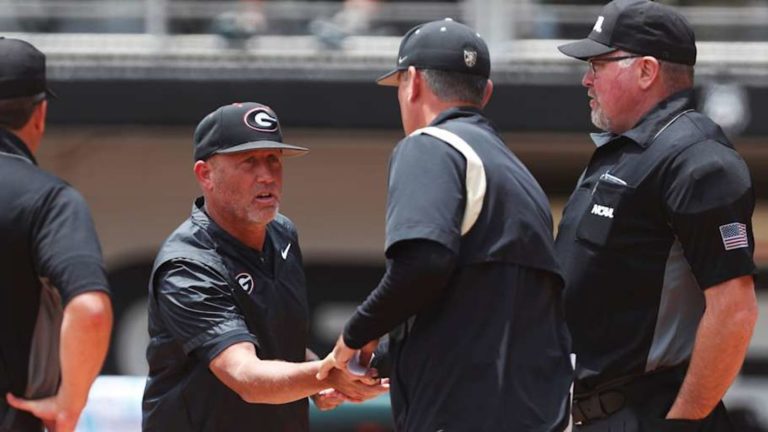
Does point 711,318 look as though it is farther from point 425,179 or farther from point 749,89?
point 749,89

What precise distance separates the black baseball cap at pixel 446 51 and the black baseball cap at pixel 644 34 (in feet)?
1.53

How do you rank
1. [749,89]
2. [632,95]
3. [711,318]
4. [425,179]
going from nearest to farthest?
[425,179] → [711,318] → [632,95] → [749,89]

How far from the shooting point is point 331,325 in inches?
396

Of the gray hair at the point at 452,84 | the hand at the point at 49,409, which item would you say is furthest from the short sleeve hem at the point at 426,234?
the hand at the point at 49,409

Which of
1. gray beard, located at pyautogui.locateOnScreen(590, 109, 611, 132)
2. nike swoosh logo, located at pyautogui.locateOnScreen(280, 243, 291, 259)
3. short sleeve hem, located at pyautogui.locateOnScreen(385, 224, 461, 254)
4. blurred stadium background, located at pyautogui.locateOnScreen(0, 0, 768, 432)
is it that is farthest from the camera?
blurred stadium background, located at pyautogui.locateOnScreen(0, 0, 768, 432)

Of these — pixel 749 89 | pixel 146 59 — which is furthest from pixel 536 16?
pixel 146 59

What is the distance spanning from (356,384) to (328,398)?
40 centimetres

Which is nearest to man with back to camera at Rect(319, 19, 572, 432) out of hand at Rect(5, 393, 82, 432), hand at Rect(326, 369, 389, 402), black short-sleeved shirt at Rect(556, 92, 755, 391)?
hand at Rect(326, 369, 389, 402)

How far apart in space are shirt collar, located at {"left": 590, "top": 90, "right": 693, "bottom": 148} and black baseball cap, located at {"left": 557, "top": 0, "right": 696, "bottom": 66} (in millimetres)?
109

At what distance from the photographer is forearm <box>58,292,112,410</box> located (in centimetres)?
350

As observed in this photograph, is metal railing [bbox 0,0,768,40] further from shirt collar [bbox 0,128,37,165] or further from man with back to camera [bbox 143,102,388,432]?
shirt collar [bbox 0,128,37,165]

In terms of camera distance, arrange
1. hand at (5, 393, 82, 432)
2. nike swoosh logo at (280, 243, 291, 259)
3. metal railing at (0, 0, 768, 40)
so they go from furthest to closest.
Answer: metal railing at (0, 0, 768, 40), nike swoosh logo at (280, 243, 291, 259), hand at (5, 393, 82, 432)

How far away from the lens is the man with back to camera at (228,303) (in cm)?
377

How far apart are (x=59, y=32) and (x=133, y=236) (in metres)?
1.65
